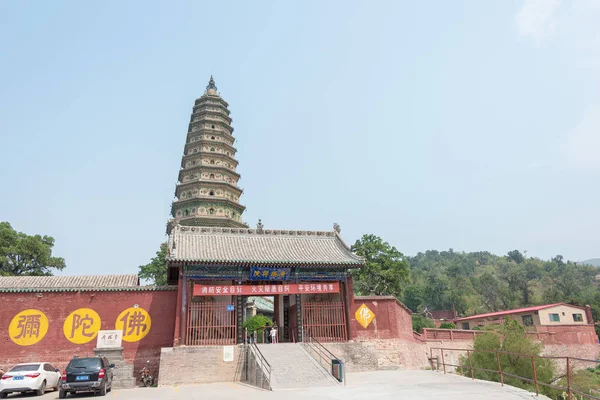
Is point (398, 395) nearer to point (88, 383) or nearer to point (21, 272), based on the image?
point (88, 383)

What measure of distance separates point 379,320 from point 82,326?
12854 millimetres

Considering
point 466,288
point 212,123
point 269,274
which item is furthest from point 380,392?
point 466,288

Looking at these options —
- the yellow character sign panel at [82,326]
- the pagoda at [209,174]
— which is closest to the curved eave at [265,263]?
the yellow character sign panel at [82,326]

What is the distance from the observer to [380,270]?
3469cm

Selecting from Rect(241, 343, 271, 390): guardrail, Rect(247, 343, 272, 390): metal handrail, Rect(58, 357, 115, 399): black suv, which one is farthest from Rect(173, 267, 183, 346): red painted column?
Rect(58, 357, 115, 399): black suv

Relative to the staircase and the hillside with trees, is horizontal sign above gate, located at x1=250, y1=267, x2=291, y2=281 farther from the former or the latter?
the hillside with trees

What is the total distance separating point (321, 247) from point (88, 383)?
40.0 ft

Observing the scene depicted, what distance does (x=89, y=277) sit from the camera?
20578 mm

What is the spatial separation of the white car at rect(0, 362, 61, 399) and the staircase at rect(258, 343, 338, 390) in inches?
269

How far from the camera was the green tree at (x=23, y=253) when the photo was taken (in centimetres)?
3136

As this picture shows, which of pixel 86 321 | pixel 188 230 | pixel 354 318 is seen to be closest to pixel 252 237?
pixel 188 230

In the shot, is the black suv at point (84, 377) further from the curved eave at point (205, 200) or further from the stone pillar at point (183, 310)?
the curved eave at point (205, 200)

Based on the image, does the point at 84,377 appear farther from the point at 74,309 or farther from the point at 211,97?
the point at 211,97

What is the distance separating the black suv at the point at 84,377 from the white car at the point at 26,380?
4.19 feet
